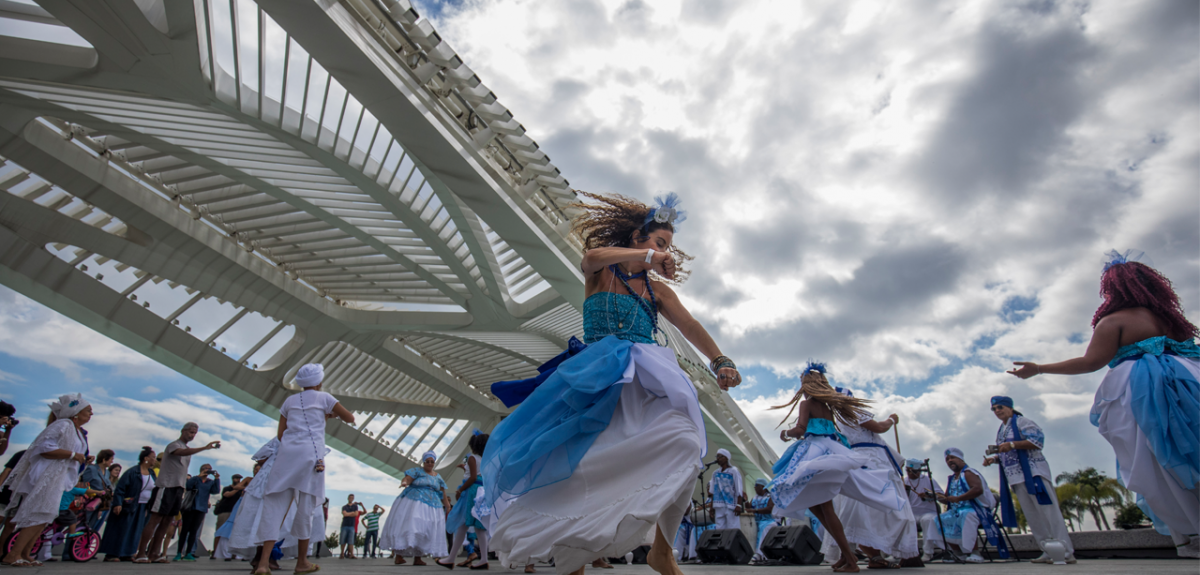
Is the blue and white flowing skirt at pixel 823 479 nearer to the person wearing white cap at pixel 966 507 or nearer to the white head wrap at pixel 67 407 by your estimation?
the person wearing white cap at pixel 966 507

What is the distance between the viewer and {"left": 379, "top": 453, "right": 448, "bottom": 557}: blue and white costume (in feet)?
27.7

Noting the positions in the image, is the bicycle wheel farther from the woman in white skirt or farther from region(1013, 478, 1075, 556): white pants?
region(1013, 478, 1075, 556): white pants

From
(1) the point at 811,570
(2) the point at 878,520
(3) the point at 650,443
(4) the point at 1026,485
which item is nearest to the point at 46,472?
(3) the point at 650,443

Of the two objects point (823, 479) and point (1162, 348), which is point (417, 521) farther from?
point (1162, 348)

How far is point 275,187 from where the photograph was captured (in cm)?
1296

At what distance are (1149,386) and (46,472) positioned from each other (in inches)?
311

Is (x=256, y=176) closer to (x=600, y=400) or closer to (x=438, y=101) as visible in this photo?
(x=438, y=101)

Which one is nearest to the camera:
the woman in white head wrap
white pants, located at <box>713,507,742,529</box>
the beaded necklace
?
the beaded necklace

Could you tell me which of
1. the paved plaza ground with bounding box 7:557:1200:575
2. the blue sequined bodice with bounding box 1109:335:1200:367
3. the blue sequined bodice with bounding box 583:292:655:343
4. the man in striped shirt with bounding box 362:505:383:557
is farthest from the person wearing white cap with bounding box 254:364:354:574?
the man in striped shirt with bounding box 362:505:383:557

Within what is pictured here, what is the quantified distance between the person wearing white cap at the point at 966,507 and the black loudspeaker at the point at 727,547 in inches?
98.3

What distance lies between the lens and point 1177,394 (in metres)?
2.83

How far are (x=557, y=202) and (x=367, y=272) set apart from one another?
8.72 m

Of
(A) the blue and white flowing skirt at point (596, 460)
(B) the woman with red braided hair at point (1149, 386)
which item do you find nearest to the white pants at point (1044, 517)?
(B) the woman with red braided hair at point (1149, 386)

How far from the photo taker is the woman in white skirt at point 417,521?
332 inches
